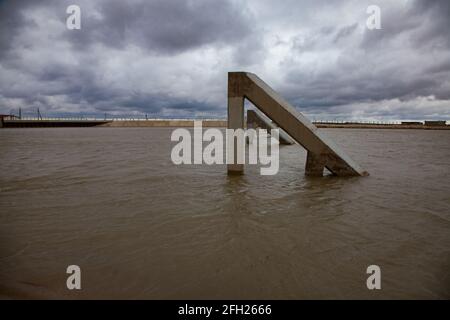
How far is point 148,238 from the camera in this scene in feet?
9.81

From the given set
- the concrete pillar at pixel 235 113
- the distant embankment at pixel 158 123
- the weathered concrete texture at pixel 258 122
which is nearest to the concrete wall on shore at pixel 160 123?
the distant embankment at pixel 158 123

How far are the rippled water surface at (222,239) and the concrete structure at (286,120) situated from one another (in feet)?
4.31

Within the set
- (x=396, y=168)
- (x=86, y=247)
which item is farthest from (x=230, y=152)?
(x=396, y=168)

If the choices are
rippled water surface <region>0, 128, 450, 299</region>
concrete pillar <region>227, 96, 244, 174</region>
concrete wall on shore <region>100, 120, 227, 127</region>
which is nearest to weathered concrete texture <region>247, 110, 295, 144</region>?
concrete pillar <region>227, 96, 244, 174</region>

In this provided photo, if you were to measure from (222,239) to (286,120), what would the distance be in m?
4.55

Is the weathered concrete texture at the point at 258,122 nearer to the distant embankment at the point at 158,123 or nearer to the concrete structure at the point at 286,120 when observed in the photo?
the concrete structure at the point at 286,120

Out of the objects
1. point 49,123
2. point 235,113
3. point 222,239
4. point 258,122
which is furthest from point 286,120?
point 49,123

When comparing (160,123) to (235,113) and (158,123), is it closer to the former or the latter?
(158,123)

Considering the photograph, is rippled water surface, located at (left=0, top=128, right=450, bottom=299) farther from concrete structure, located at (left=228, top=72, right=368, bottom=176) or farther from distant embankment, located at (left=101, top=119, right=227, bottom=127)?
distant embankment, located at (left=101, top=119, right=227, bottom=127)

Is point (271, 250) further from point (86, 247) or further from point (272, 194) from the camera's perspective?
point (272, 194)

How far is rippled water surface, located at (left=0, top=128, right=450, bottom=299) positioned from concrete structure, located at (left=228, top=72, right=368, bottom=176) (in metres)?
1.31

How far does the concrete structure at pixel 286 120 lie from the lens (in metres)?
6.71
